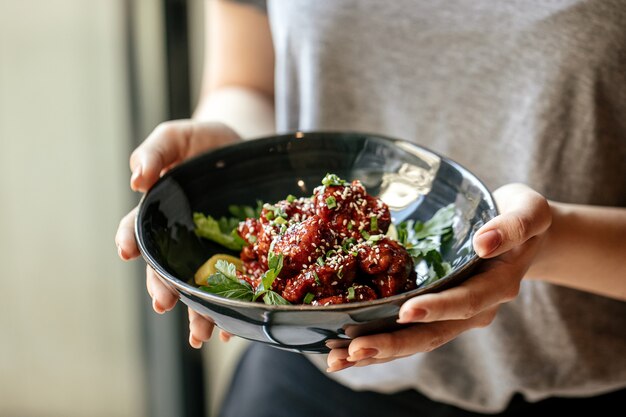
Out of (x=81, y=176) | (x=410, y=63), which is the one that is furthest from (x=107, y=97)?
(x=410, y=63)

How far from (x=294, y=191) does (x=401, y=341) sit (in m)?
0.49

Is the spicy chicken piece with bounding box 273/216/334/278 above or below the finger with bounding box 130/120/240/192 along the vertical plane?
below

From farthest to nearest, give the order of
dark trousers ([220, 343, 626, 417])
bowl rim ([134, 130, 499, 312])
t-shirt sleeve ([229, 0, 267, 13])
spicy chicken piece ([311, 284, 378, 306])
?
t-shirt sleeve ([229, 0, 267, 13]) < dark trousers ([220, 343, 626, 417]) < spicy chicken piece ([311, 284, 378, 306]) < bowl rim ([134, 130, 499, 312])

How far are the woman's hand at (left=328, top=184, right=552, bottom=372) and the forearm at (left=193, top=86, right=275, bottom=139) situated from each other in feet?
2.49

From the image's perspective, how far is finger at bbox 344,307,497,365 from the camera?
1.01 metres

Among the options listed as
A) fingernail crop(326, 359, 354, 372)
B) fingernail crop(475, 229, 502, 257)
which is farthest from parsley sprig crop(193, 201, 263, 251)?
fingernail crop(475, 229, 502, 257)

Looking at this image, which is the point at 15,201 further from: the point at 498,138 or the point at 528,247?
the point at 528,247

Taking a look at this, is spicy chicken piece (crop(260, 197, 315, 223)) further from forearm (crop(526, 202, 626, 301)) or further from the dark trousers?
the dark trousers

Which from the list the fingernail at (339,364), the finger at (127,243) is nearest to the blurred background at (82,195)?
the finger at (127,243)

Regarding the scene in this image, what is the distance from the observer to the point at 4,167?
7.26 ft

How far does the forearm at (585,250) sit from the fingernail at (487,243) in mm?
302

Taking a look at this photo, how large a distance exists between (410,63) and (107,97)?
1.30 meters

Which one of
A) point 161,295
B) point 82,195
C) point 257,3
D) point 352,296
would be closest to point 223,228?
point 161,295

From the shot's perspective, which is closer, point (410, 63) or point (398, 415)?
point (410, 63)
